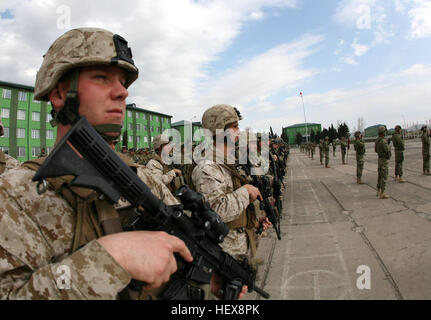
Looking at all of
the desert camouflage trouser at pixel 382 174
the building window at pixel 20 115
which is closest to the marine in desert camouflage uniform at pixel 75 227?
the desert camouflage trouser at pixel 382 174

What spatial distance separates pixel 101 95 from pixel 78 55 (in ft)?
0.68

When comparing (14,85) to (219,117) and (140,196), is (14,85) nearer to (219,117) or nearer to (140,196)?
(219,117)

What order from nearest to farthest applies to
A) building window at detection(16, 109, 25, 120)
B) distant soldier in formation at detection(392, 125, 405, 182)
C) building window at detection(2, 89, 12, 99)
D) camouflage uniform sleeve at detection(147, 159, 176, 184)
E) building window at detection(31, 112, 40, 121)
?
camouflage uniform sleeve at detection(147, 159, 176, 184)
distant soldier in formation at detection(392, 125, 405, 182)
building window at detection(2, 89, 12, 99)
building window at detection(16, 109, 25, 120)
building window at detection(31, 112, 40, 121)

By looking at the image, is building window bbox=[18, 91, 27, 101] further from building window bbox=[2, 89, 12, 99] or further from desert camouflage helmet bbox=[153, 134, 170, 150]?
desert camouflage helmet bbox=[153, 134, 170, 150]

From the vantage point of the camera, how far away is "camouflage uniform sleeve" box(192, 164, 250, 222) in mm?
2473

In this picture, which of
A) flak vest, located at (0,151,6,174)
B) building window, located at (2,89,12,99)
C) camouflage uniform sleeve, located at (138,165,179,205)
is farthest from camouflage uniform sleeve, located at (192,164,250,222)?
building window, located at (2,89,12,99)

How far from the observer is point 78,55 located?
1197mm

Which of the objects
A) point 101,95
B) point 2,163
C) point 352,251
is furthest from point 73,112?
point 352,251

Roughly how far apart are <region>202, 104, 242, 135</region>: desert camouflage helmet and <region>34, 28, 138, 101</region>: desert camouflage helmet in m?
1.92

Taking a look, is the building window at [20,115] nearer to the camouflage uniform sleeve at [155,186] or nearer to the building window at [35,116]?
the building window at [35,116]

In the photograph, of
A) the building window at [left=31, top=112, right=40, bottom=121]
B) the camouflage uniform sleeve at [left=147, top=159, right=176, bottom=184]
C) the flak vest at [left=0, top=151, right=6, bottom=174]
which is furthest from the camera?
the building window at [left=31, top=112, right=40, bottom=121]

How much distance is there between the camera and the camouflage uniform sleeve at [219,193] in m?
2.47
